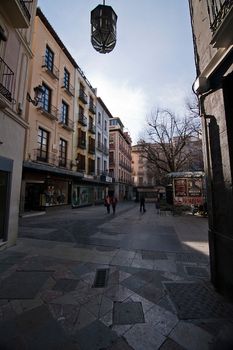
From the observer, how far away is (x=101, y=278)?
3.93m

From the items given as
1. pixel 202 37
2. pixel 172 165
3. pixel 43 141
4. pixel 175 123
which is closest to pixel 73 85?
pixel 43 141

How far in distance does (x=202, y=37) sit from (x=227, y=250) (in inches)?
165

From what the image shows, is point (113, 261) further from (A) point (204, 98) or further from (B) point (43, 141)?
(B) point (43, 141)

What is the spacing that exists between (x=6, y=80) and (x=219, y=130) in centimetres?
600

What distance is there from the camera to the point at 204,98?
3.91m

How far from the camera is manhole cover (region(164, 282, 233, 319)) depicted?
2.74 metres

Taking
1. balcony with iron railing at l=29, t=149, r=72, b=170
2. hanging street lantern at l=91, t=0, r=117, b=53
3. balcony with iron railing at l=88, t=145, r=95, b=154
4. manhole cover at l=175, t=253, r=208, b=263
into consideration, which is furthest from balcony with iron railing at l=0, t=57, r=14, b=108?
balcony with iron railing at l=88, t=145, r=95, b=154

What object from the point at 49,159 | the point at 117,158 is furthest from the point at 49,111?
the point at 117,158

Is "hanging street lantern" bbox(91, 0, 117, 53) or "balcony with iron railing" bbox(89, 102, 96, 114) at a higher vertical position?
"balcony with iron railing" bbox(89, 102, 96, 114)

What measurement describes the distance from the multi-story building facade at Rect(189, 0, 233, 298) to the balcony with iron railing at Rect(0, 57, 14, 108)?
4878mm

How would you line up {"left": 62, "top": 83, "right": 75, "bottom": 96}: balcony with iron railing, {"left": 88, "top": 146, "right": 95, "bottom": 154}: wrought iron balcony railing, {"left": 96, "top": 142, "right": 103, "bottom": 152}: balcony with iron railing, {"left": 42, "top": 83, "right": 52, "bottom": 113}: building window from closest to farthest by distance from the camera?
{"left": 42, "top": 83, "right": 52, "bottom": 113}: building window → {"left": 62, "top": 83, "right": 75, "bottom": 96}: balcony with iron railing → {"left": 88, "top": 146, "right": 95, "bottom": 154}: wrought iron balcony railing → {"left": 96, "top": 142, "right": 103, "bottom": 152}: balcony with iron railing

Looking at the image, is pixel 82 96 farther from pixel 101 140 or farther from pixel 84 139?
pixel 101 140

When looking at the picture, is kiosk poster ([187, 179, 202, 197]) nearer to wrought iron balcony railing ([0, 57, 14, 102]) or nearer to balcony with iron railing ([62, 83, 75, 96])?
wrought iron balcony railing ([0, 57, 14, 102])

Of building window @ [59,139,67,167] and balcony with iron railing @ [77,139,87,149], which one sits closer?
building window @ [59,139,67,167]
